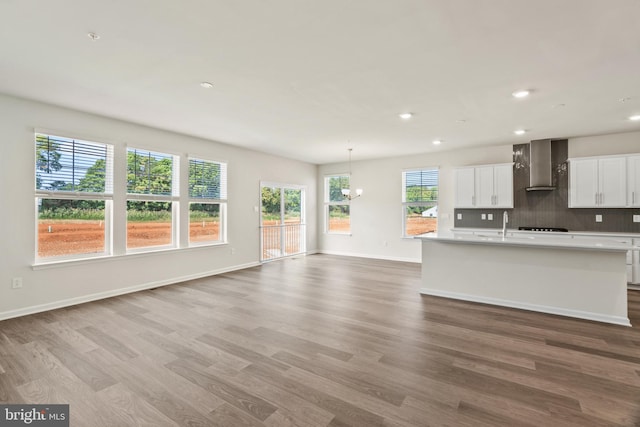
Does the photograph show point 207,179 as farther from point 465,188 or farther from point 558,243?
point 558,243

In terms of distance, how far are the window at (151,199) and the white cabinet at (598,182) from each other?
7.52 meters

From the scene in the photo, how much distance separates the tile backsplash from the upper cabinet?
11.7 inches

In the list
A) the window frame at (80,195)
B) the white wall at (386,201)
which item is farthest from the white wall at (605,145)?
the window frame at (80,195)

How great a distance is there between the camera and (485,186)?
6371 mm

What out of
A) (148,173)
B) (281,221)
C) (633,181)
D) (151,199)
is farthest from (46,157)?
(633,181)

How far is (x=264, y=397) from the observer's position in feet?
6.88

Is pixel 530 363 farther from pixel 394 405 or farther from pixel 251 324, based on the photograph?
pixel 251 324

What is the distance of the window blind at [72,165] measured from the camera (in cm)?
397

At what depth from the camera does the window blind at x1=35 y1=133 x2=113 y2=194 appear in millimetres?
3975

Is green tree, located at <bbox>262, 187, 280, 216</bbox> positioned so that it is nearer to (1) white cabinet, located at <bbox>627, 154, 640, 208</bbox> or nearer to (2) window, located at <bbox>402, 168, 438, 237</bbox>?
(2) window, located at <bbox>402, 168, 438, 237</bbox>

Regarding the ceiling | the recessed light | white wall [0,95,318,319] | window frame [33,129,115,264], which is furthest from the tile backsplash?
window frame [33,129,115,264]

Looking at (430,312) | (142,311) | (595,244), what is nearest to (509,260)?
(595,244)

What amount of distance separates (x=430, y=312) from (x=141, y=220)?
4772 mm

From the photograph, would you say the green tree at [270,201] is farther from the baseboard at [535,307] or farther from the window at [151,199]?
the baseboard at [535,307]
